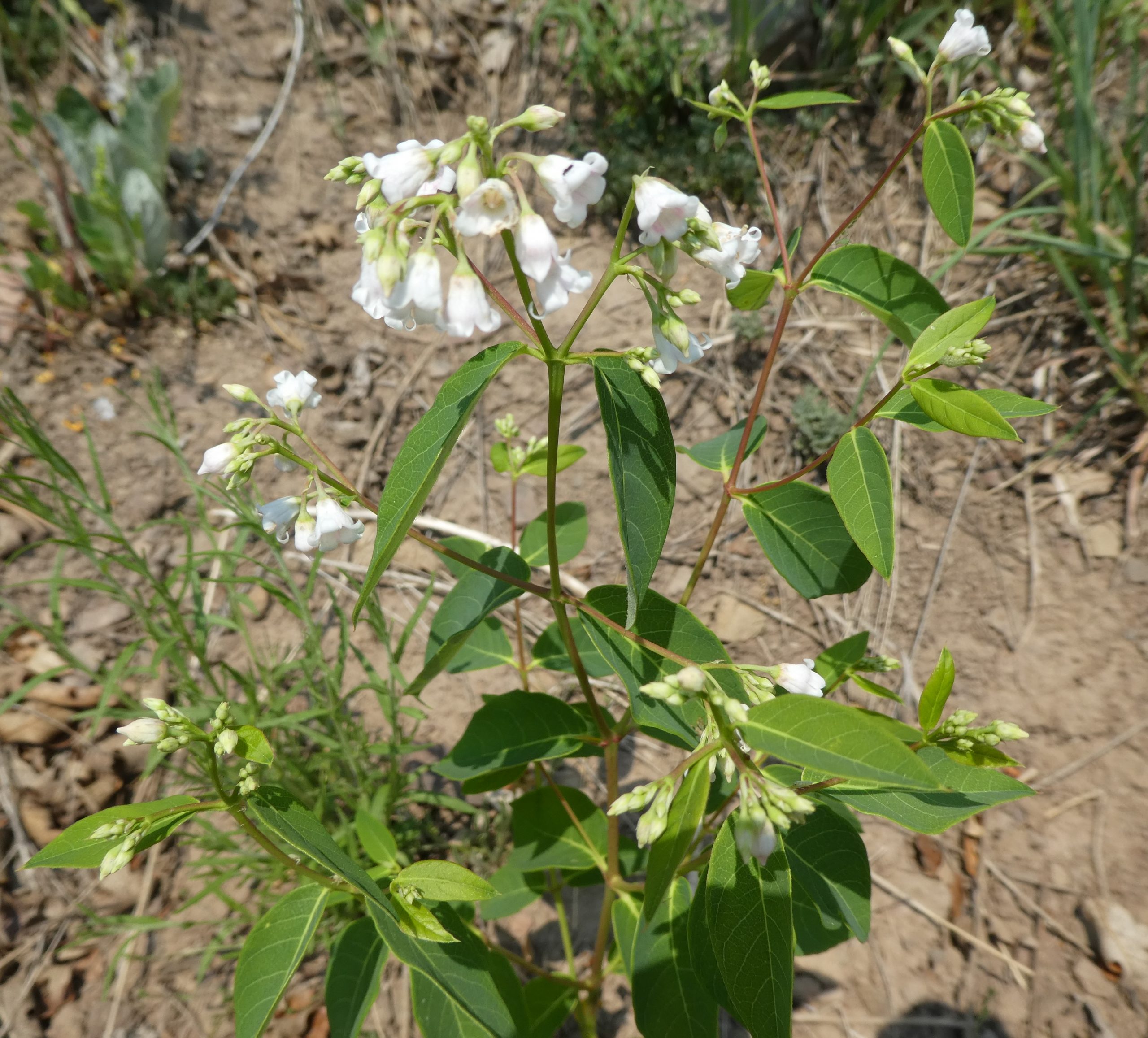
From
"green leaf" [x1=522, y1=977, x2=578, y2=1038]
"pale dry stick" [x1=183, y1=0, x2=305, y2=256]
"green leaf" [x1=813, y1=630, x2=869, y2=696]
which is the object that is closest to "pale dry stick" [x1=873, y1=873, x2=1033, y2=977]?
"green leaf" [x1=522, y1=977, x2=578, y2=1038]

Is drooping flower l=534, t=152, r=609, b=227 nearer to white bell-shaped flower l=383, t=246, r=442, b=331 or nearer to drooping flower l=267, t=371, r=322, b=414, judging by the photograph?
white bell-shaped flower l=383, t=246, r=442, b=331

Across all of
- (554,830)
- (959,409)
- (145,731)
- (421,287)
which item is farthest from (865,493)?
(145,731)

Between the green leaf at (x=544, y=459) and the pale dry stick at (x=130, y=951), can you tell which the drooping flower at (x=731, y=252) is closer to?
the green leaf at (x=544, y=459)

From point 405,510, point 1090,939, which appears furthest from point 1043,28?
point 405,510

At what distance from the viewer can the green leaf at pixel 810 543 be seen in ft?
5.08

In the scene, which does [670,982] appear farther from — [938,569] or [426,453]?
[938,569]

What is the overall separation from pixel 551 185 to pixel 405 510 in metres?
0.51

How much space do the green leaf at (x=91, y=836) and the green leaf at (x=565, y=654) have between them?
0.82 m

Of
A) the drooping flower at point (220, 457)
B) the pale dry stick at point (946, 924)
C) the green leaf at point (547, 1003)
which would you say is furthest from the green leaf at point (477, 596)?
the pale dry stick at point (946, 924)

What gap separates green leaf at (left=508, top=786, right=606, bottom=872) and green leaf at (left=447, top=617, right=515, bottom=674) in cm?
36

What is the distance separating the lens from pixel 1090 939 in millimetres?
2389

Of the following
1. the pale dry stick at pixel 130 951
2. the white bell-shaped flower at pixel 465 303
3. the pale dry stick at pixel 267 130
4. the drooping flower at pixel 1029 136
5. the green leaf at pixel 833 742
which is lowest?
the pale dry stick at pixel 130 951

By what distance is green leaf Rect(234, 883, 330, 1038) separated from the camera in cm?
122

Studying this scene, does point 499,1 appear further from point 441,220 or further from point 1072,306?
point 441,220
